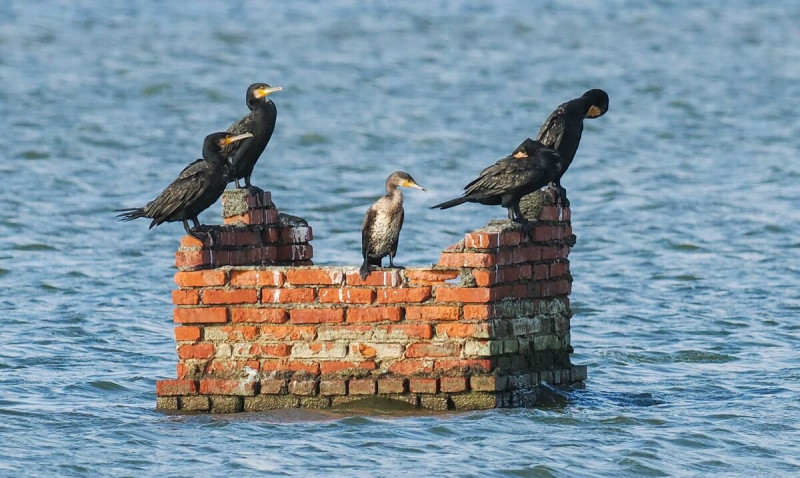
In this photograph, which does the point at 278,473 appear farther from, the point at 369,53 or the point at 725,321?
the point at 369,53

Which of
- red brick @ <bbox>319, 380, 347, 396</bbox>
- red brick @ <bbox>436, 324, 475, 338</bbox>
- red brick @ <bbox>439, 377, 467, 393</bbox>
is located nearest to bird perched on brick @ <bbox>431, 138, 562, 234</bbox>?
red brick @ <bbox>436, 324, 475, 338</bbox>

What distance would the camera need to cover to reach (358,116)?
1273 inches

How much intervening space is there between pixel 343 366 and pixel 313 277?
61 centimetres

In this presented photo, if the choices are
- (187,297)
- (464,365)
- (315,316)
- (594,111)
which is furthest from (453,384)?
(594,111)

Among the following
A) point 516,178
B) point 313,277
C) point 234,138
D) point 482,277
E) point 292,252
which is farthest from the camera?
point 292,252

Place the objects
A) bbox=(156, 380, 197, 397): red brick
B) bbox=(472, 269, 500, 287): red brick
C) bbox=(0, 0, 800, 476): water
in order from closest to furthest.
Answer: bbox=(0, 0, 800, 476): water
bbox=(472, 269, 500, 287): red brick
bbox=(156, 380, 197, 397): red brick

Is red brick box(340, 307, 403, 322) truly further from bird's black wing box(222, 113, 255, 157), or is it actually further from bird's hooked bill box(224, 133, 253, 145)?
bird's black wing box(222, 113, 255, 157)

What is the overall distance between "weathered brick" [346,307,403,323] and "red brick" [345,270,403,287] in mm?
159

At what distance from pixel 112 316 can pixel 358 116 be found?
56.5ft

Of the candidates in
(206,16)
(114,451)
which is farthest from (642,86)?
(114,451)

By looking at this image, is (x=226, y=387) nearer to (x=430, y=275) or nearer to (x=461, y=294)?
(x=430, y=275)

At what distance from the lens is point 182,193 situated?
10266 millimetres

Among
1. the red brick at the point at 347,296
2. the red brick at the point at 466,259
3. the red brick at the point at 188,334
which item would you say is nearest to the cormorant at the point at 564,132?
the red brick at the point at 466,259

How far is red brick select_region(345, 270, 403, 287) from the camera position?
10023mm
